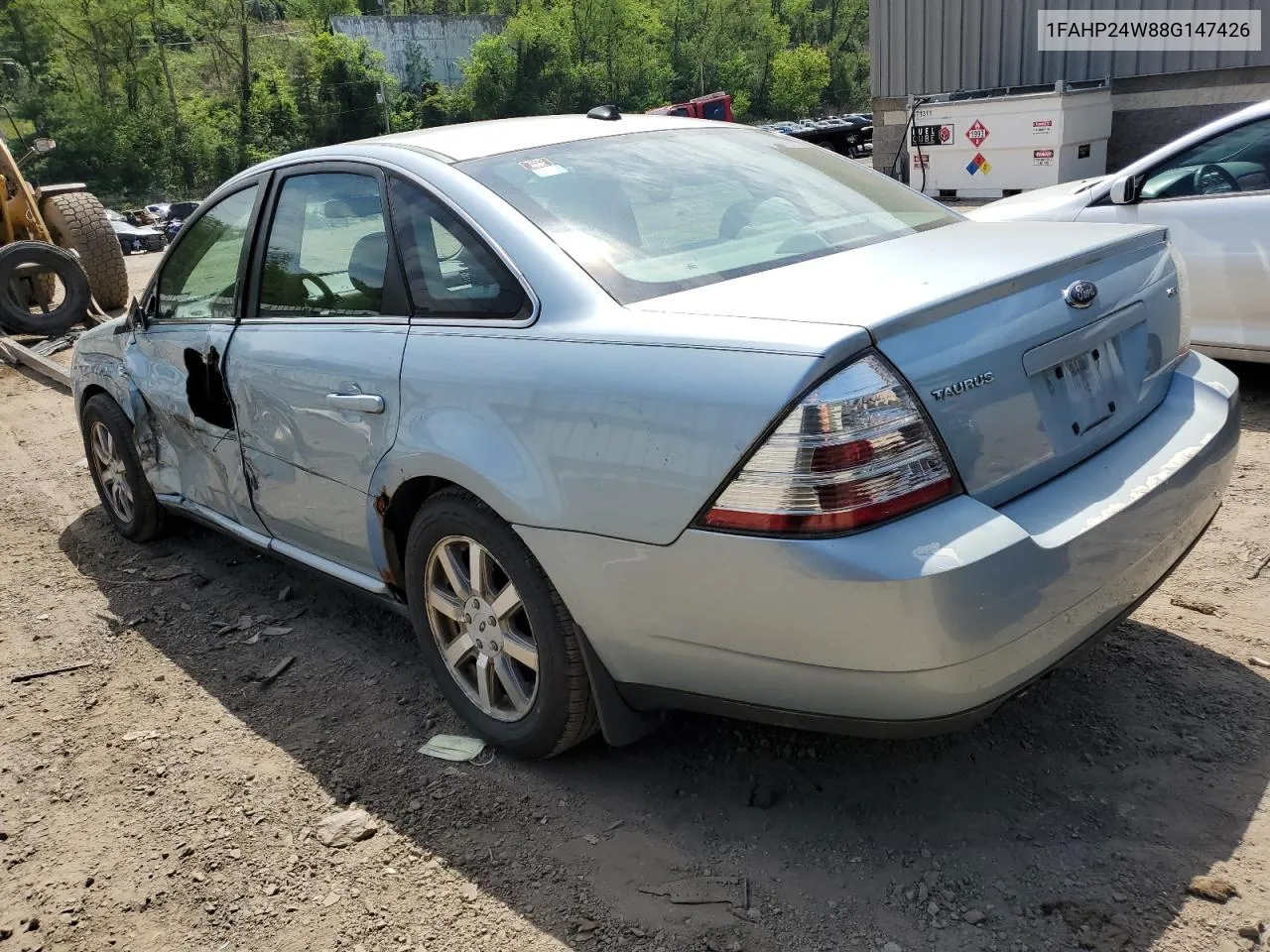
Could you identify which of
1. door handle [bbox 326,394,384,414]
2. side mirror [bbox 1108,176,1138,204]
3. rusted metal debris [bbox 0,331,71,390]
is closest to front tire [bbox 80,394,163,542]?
door handle [bbox 326,394,384,414]

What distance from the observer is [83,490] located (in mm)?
6078

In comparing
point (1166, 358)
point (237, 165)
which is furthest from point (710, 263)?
point (237, 165)

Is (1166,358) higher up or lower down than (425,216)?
lower down

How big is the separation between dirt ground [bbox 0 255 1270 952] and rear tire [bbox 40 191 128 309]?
9.77 m

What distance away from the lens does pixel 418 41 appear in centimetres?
8544

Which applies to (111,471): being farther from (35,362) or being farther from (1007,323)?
(35,362)

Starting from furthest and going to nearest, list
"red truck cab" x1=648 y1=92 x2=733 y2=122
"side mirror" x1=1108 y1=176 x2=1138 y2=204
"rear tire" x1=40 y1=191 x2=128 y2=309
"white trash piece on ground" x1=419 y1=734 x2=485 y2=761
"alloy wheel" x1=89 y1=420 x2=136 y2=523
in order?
"red truck cab" x1=648 y1=92 x2=733 y2=122 → "rear tire" x1=40 y1=191 x2=128 y2=309 → "side mirror" x1=1108 y1=176 x2=1138 y2=204 → "alloy wheel" x1=89 y1=420 x2=136 y2=523 → "white trash piece on ground" x1=419 y1=734 x2=485 y2=761

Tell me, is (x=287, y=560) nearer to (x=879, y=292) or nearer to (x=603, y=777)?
(x=603, y=777)

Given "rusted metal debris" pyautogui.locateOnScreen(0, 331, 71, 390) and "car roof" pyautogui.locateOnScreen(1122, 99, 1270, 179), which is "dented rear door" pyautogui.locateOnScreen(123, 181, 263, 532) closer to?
"car roof" pyautogui.locateOnScreen(1122, 99, 1270, 179)

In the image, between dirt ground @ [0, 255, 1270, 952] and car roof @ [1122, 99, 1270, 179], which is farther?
car roof @ [1122, 99, 1270, 179]

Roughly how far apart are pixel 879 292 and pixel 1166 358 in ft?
3.23

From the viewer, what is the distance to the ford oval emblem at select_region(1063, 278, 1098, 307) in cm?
246

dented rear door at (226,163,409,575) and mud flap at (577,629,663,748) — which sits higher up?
dented rear door at (226,163,409,575)

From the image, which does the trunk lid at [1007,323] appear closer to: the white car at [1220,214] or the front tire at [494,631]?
the front tire at [494,631]
